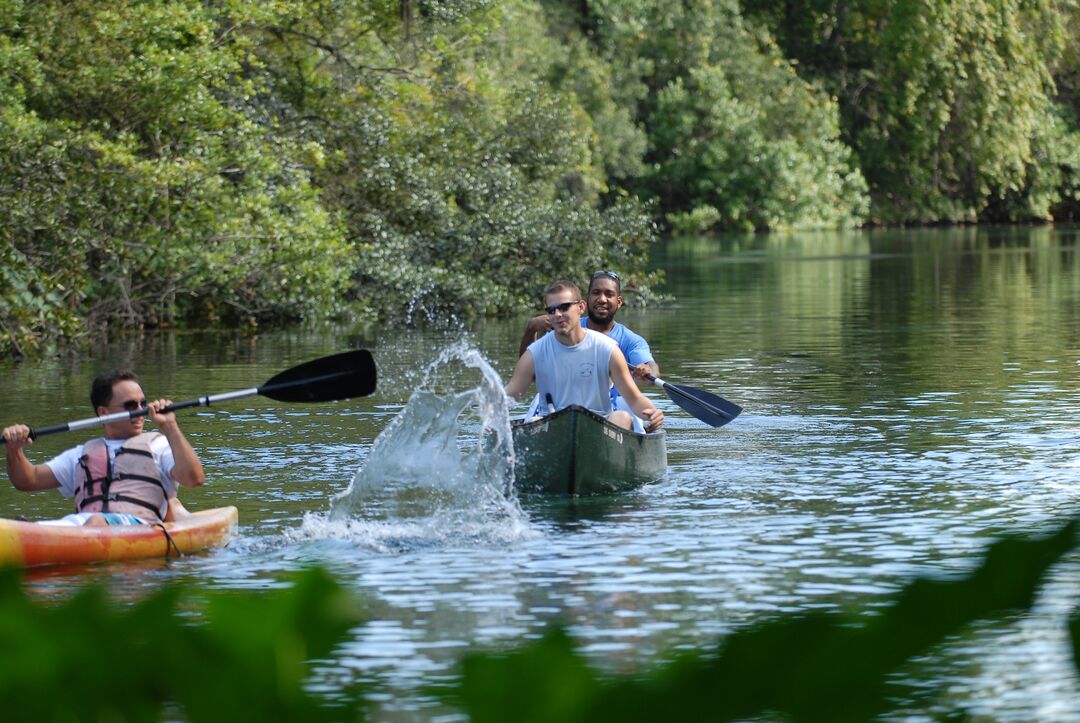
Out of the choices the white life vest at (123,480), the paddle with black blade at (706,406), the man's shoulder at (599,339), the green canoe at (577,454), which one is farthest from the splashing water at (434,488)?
the paddle with black blade at (706,406)

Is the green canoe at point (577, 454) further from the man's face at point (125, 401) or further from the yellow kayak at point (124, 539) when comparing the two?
the man's face at point (125, 401)

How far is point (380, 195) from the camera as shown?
86.3 ft

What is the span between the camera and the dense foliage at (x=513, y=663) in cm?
84

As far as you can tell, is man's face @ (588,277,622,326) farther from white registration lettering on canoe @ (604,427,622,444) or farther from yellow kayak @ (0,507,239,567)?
yellow kayak @ (0,507,239,567)

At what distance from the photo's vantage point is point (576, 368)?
11227 millimetres

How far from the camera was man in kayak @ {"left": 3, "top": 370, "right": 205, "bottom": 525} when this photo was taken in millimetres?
8578

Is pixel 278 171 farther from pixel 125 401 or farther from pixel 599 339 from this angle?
pixel 125 401

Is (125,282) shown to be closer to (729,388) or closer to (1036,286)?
(729,388)

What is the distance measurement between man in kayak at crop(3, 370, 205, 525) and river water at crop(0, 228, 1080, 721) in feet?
1.48

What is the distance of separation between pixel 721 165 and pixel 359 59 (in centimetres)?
3203

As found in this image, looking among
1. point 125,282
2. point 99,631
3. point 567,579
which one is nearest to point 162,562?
point 567,579

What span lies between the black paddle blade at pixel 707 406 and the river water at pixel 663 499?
0.92ft

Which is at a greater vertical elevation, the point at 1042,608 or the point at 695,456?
the point at 1042,608

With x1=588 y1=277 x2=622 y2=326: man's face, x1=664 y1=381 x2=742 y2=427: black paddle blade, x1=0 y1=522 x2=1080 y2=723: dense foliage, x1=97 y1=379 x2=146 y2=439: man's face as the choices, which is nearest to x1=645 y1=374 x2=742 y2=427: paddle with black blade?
x1=664 y1=381 x2=742 y2=427: black paddle blade
